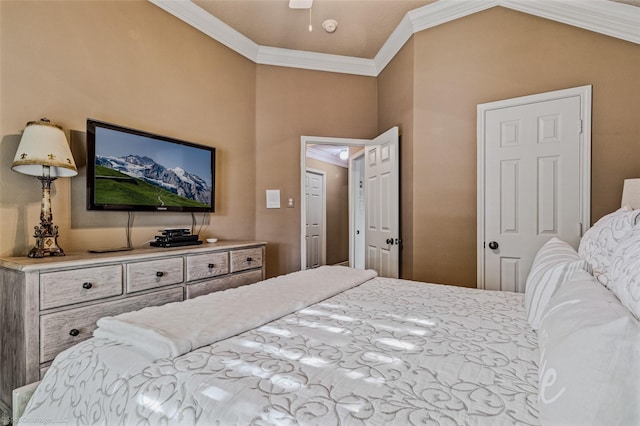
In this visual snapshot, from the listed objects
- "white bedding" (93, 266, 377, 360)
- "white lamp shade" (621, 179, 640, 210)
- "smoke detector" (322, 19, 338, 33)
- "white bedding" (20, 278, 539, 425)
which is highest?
"smoke detector" (322, 19, 338, 33)

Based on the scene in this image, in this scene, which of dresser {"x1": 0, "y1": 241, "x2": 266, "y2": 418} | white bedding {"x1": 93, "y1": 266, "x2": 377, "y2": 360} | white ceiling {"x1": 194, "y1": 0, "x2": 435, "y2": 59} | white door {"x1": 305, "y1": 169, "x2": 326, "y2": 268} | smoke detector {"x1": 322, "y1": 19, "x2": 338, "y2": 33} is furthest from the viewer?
white door {"x1": 305, "y1": 169, "x2": 326, "y2": 268}

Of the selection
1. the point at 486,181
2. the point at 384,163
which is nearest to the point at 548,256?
the point at 486,181

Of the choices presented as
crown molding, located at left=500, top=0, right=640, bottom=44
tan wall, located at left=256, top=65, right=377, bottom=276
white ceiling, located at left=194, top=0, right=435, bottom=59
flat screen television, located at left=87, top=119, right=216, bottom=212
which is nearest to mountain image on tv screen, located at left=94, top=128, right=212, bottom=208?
flat screen television, located at left=87, top=119, right=216, bottom=212

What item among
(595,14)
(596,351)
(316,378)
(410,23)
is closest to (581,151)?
(595,14)

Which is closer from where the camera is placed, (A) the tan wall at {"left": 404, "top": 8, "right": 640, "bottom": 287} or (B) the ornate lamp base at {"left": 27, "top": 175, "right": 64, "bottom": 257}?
(B) the ornate lamp base at {"left": 27, "top": 175, "right": 64, "bottom": 257}

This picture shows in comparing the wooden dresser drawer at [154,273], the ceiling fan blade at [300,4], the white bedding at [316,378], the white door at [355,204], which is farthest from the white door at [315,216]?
the white bedding at [316,378]

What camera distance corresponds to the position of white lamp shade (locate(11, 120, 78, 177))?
1.71m

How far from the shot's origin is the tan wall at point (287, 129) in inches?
137

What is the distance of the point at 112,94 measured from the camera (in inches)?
89.2

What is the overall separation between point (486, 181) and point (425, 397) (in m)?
2.34

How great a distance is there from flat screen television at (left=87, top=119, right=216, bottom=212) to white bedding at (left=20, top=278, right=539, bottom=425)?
4.94 feet

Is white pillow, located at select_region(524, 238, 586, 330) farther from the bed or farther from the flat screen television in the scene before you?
the flat screen television

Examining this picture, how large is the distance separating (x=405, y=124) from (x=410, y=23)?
2.97ft

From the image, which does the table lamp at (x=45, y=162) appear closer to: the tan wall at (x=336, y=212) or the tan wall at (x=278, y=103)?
the tan wall at (x=278, y=103)
